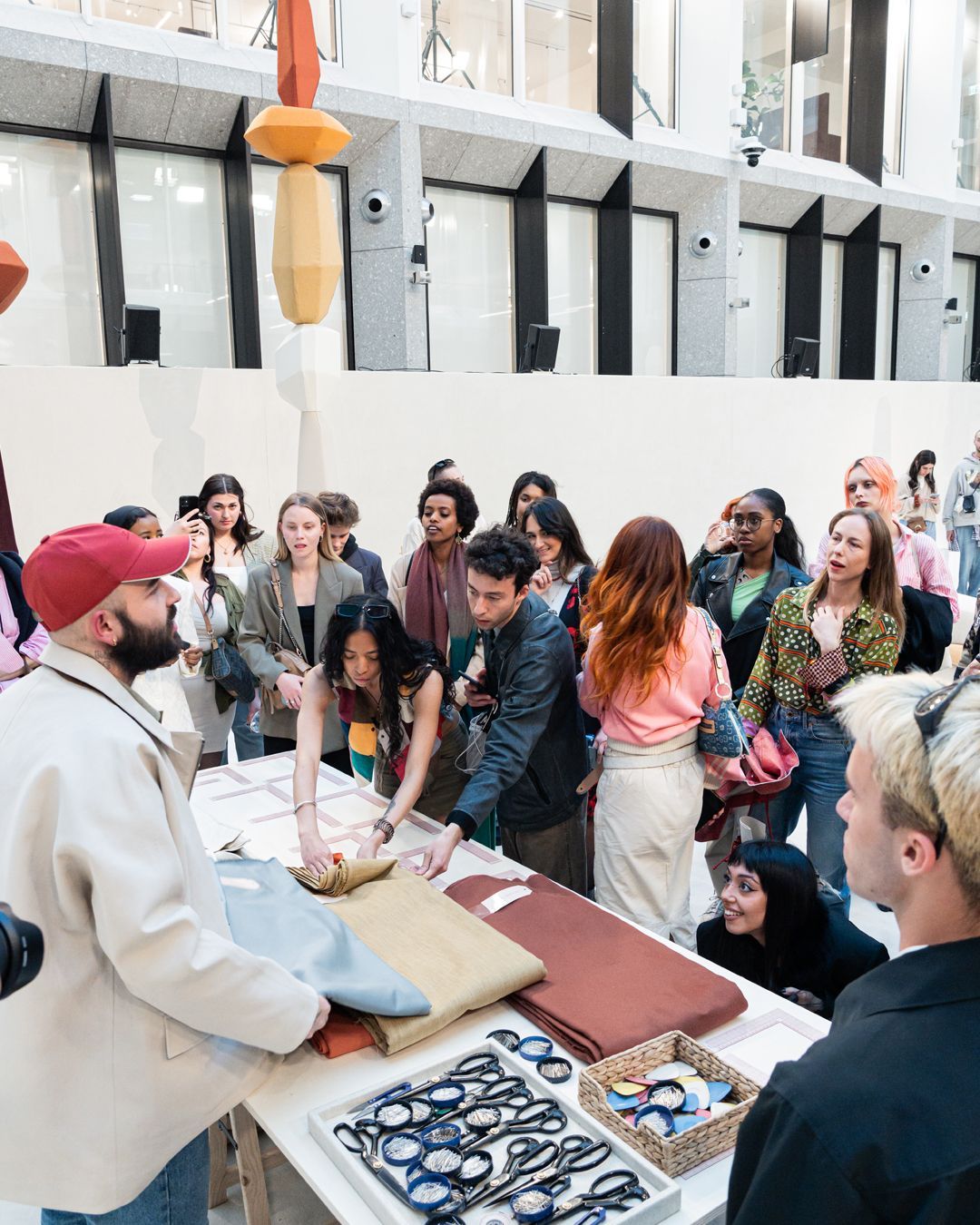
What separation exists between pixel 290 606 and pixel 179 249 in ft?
18.4

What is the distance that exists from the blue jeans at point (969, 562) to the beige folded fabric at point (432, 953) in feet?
24.4

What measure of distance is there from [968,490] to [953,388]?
5770 mm

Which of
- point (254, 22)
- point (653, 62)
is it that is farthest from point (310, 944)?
point (653, 62)

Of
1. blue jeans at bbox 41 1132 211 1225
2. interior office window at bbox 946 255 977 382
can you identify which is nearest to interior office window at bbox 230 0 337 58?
blue jeans at bbox 41 1132 211 1225

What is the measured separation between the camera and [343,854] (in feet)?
8.29

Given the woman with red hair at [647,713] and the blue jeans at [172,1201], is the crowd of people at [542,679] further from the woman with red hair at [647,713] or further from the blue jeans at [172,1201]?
the blue jeans at [172,1201]

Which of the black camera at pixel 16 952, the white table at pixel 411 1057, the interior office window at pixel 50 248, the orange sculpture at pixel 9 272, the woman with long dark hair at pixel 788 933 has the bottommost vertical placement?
the woman with long dark hair at pixel 788 933

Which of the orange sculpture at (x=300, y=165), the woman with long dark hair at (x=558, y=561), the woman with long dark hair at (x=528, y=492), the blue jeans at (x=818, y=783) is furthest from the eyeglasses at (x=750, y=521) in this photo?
the orange sculpture at (x=300, y=165)

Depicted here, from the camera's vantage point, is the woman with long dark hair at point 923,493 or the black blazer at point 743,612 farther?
the woman with long dark hair at point 923,493

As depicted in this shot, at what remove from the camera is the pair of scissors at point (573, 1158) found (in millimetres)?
1437

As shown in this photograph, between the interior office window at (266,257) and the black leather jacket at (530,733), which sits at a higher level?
the interior office window at (266,257)

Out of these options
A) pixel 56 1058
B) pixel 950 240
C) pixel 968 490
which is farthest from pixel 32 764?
pixel 950 240

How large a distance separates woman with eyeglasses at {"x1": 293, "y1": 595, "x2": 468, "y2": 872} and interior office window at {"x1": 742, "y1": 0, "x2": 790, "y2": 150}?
35.3 ft

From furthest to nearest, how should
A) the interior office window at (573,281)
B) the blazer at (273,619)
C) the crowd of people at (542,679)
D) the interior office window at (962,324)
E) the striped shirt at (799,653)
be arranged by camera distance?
the interior office window at (962,324)
the interior office window at (573,281)
the blazer at (273,619)
the striped shirt at (799,653)
the crowd of people at (542,679)
